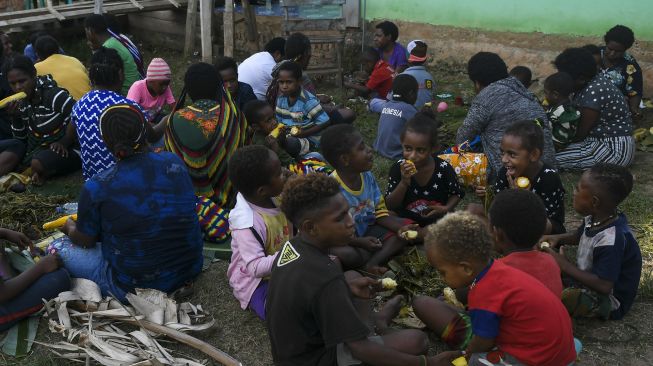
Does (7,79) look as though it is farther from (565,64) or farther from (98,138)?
(565,64)

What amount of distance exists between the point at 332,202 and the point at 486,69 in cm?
354

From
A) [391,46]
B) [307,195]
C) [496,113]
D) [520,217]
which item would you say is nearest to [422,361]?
[520,217]

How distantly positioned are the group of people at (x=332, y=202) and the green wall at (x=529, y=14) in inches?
53.7

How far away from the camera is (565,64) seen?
6.19 metres

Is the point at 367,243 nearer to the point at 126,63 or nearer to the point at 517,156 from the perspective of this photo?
the point at 517,156

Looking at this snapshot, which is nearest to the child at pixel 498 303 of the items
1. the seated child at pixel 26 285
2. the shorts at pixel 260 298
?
the shorts at pixel 260 298

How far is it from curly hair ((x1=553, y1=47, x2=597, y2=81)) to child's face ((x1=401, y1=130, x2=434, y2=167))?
92.4 inches

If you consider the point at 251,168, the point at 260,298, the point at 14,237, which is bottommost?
the point at 260,298

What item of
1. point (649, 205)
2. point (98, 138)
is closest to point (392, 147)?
point (649, 205)

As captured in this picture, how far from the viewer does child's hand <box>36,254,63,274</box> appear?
13.1 ft

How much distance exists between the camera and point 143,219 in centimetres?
395

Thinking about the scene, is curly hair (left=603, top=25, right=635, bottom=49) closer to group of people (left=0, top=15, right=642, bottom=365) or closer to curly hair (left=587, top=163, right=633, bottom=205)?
group of people (left=0, top=15, right=642, bottom=365)

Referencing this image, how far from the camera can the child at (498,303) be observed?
9.34 feet

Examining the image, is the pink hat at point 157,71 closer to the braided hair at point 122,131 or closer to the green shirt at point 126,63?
the green shirt at point 126,63
